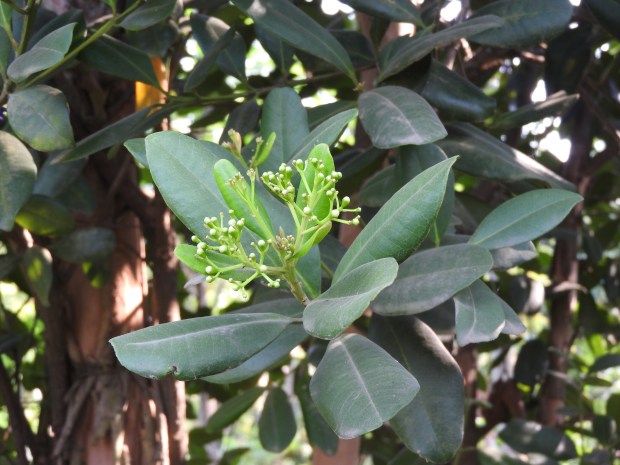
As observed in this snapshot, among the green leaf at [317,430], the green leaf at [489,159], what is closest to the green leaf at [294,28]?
the green leaf at [489,159]

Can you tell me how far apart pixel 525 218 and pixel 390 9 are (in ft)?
0.81

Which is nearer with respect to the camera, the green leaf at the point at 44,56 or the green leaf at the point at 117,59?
the green leaf at the point at 44,56

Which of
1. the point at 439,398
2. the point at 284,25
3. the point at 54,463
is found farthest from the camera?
Answer: the point at 54,463

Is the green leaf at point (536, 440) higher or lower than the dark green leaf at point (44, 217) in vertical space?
lower

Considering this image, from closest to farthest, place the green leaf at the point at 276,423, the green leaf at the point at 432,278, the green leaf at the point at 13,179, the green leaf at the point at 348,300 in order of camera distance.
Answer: the green leaf at the point at 348,300 → the green leaf at the point at 432,278 → the green leaf at the point at 13,179 → the green leaf at the point at 276,423

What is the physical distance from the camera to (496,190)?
114 cm

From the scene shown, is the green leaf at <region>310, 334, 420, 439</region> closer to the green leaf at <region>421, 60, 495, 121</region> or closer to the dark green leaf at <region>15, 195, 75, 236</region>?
the green leaf at <region>421, 60, 495, 121</region>

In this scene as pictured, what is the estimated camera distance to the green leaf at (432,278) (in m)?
0.52

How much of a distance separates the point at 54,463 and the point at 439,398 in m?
0.53

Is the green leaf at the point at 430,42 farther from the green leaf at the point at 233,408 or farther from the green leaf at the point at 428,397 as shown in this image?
the green leaf at the point at 233,408

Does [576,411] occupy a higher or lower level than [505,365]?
higher

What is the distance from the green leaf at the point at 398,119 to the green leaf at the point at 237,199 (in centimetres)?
14

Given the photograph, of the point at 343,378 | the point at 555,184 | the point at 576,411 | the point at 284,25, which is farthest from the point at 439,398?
the point at 576,411

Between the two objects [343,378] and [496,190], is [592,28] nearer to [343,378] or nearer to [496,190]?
[496,190]
